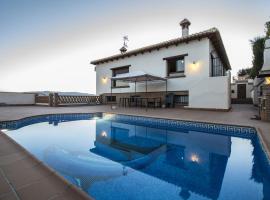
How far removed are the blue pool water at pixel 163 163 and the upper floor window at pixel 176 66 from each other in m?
6.88

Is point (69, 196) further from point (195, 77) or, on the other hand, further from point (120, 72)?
point (120, 72)

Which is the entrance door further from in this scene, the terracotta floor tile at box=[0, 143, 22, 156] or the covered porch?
the terracotta floor tile at box=[0, 143, 22, 156]

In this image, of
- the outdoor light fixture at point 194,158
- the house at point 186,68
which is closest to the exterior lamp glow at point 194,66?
the house at point 186,68

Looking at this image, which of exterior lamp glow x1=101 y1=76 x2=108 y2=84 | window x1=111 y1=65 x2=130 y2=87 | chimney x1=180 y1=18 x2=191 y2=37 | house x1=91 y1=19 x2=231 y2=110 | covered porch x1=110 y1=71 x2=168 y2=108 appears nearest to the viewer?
house x1=91 y1=19 x2=231 y2=110

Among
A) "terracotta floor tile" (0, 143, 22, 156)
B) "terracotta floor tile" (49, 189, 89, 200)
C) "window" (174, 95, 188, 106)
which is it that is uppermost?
"window" (174, 95, 188, 106)

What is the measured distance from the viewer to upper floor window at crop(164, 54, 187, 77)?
1102 centimetres

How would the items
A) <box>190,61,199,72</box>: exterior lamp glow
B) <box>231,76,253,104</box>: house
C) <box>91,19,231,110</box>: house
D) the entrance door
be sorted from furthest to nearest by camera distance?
the entrance door → <box>231,76,253,104</box>: house → <box>190,61,199,72</box>: exterior lamp glow → <box>91,19,231,110</box>: house

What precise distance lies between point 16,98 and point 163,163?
16.8 metres

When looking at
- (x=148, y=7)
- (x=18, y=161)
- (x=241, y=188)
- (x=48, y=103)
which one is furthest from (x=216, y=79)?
(x=48, y=103)

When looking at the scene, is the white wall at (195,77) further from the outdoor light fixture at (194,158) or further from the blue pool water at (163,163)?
the outdoor light fixture at (194,158)

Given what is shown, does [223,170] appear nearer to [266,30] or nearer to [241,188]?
[241,188]

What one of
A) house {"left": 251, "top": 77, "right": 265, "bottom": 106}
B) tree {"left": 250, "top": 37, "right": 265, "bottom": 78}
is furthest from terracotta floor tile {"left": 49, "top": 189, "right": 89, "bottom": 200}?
tree {"left": 250, "top": 37, "right": 265, "bottom": 78}

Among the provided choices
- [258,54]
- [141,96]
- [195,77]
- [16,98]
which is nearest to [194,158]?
[195,77]

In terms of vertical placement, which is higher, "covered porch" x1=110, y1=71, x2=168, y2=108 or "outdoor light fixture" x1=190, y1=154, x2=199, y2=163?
"covered porch" x1=110, y1=71, x2=168, y2=108
